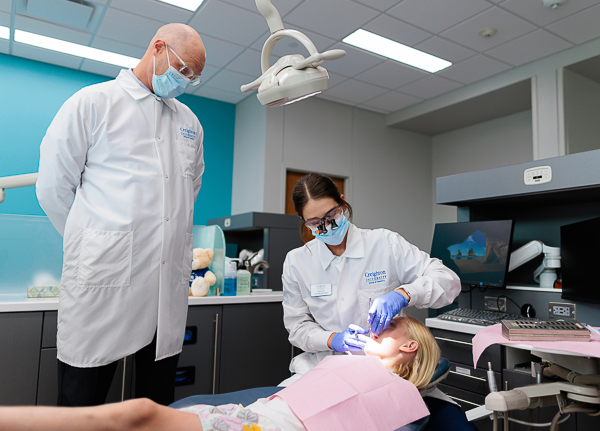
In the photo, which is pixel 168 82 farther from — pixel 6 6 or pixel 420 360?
pixel 6 6

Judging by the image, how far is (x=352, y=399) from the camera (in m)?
1.08

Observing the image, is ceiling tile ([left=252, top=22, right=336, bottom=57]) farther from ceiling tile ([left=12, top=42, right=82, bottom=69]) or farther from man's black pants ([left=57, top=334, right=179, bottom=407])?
man's black pants ([left=57, top=334, right=179, bottom=407])

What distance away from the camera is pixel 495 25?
3342mm

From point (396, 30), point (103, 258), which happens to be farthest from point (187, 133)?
point (396, 30)

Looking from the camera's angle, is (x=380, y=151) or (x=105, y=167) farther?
(x=380, y=151)

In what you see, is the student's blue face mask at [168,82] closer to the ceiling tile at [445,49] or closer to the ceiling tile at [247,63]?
the ceiling tile at [247,63]

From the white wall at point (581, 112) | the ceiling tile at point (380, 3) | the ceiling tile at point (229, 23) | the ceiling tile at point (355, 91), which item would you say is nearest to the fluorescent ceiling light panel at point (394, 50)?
the ceiling tile at point (380, 3)

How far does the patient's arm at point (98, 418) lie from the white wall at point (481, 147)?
4.77 meters

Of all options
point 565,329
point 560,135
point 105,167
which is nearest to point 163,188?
point 105,167

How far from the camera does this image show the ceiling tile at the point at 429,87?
14.2ft

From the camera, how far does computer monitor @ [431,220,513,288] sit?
7.15ft

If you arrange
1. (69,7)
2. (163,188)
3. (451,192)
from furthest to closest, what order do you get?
1. (69,7)
2. (451,192)
3. (163,188)

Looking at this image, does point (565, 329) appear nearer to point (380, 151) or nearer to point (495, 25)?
point (495, 25)

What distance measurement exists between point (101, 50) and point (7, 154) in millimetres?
1239
